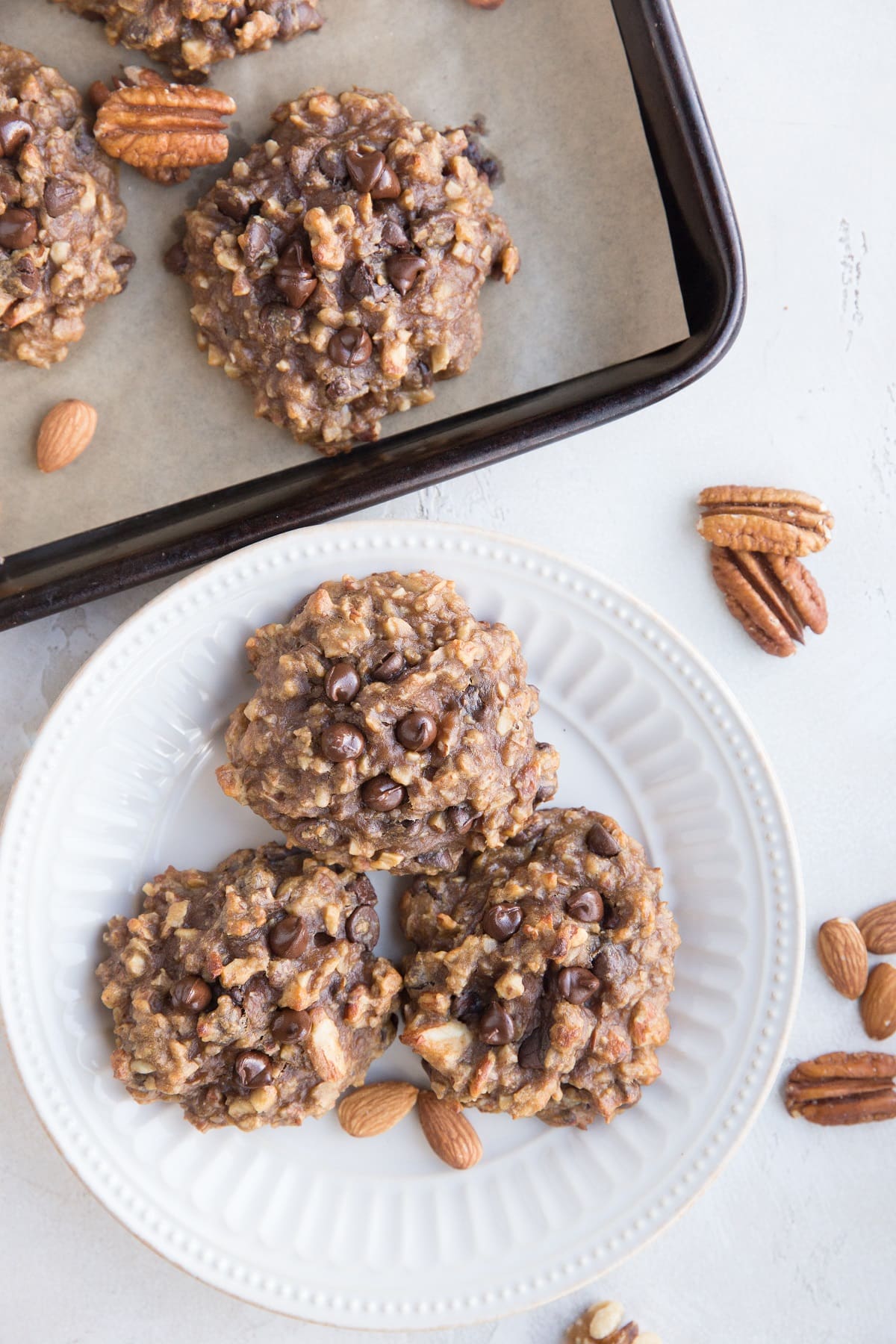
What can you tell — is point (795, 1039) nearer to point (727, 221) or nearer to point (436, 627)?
point (436, 627)

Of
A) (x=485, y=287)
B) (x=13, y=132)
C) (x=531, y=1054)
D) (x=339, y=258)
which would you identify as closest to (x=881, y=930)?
(x=531, y=1054)

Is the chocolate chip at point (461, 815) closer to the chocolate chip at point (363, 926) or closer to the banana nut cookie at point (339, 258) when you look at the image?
the chocolate chip at point (363, 926)

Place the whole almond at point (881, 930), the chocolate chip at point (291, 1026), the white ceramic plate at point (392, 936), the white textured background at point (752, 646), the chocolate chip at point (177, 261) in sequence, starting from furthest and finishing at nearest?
the whole almond at point (881, 930), the white textured background at point (752, 646), the chocolate chip at point (177, 261), the white ceramic plate at point (392, 936), the chocolate chip at point (291, 1026)

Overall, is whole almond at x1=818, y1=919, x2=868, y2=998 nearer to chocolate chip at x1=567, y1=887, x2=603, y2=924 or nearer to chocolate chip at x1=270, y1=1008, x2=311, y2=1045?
chocolate chip at x1=567, y1=887, x2=603, y2=924

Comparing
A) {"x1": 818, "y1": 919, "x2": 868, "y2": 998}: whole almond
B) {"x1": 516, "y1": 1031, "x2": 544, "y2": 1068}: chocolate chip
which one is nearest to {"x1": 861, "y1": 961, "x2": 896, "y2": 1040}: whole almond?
{"x1": 818, "y1": 919, "x2": 868, "y2": 998}: whole almond

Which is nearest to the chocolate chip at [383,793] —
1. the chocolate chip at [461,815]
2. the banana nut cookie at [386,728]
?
the banana nut cookie at [386,728]
